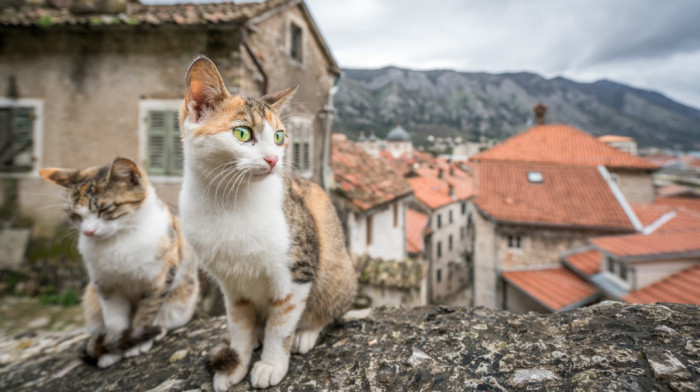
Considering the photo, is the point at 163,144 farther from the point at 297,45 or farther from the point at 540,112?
the point at 540,112

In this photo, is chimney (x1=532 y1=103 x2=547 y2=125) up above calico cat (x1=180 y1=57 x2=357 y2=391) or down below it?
above

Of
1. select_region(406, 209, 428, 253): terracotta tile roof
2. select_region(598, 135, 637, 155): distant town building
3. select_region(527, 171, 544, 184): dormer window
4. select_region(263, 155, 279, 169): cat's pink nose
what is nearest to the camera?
select_region(263, 155, 279, 169): cat's pink nose

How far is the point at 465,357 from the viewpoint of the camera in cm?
159

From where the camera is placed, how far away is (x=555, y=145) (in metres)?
17.1

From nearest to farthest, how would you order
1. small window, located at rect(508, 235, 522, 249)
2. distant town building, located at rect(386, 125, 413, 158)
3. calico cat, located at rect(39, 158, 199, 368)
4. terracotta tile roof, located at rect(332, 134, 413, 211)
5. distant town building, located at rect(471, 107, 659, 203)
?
calico cat, located at rect(39, 158, 199, 368), terracotta tile roof, located at rect(332, 134, 413, 211), small window, located at rect(508, 235, 522, 249), distant town building, located at rect(471, 107, 659, 203), distant town building, located at rect(386, 125, 413, 158)

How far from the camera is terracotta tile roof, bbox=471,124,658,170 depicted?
1545 centimetres

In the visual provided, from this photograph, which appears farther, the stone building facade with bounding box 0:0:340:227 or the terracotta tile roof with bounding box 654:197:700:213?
the terracotta tile roof with bounding box 654:197:700:213

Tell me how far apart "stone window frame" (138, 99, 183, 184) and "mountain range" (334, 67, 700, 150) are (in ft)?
15.8

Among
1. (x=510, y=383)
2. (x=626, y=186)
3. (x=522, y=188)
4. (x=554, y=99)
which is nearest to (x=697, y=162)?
(x=554, y=99)

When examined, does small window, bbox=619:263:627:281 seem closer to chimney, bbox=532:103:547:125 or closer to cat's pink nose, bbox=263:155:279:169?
cat's pink nose, bbox=263:155:279:169

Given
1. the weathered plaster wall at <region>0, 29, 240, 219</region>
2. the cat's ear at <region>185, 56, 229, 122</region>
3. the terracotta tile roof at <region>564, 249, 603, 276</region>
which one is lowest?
the terracotta tile roof at <region>564, 249, 603, 276</region>

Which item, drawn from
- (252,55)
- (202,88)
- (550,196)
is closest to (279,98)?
(202,88)

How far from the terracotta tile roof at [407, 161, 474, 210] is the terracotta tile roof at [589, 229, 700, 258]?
46.7 ft

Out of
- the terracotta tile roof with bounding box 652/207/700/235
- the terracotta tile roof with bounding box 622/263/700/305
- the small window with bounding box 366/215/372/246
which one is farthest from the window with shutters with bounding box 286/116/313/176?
the terracotta tile roof with bounding box 652/207/700/235
